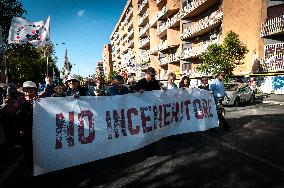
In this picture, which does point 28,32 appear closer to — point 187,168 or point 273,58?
point 187,168

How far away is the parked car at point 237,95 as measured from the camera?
17344 mm

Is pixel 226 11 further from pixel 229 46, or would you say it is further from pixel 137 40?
pixel 137 40

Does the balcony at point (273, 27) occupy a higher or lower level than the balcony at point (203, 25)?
lower

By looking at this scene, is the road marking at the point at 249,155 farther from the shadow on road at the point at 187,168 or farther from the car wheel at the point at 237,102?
the car wheel at the point at 237,102

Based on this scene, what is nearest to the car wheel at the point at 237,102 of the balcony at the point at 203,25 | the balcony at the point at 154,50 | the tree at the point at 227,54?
the tree at the point at 227,54

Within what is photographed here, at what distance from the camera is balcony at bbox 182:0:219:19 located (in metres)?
36.2

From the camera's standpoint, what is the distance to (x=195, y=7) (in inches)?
1500

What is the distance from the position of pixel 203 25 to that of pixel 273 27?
10.7 m

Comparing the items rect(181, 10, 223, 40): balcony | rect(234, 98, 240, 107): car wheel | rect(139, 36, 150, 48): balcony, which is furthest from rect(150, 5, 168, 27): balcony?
rect(234, 98, 240, 107): car wheel

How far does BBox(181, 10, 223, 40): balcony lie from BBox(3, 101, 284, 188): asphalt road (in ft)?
98.2

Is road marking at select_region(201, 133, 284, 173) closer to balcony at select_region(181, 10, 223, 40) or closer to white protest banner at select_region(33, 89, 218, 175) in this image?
white protest banner at select_region(33, 89, 218, 175)

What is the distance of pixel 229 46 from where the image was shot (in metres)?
27.6

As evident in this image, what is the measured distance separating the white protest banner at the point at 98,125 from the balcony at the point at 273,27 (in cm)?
2433

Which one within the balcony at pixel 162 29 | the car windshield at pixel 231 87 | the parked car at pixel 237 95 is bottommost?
the parked car at pixel 237 95
